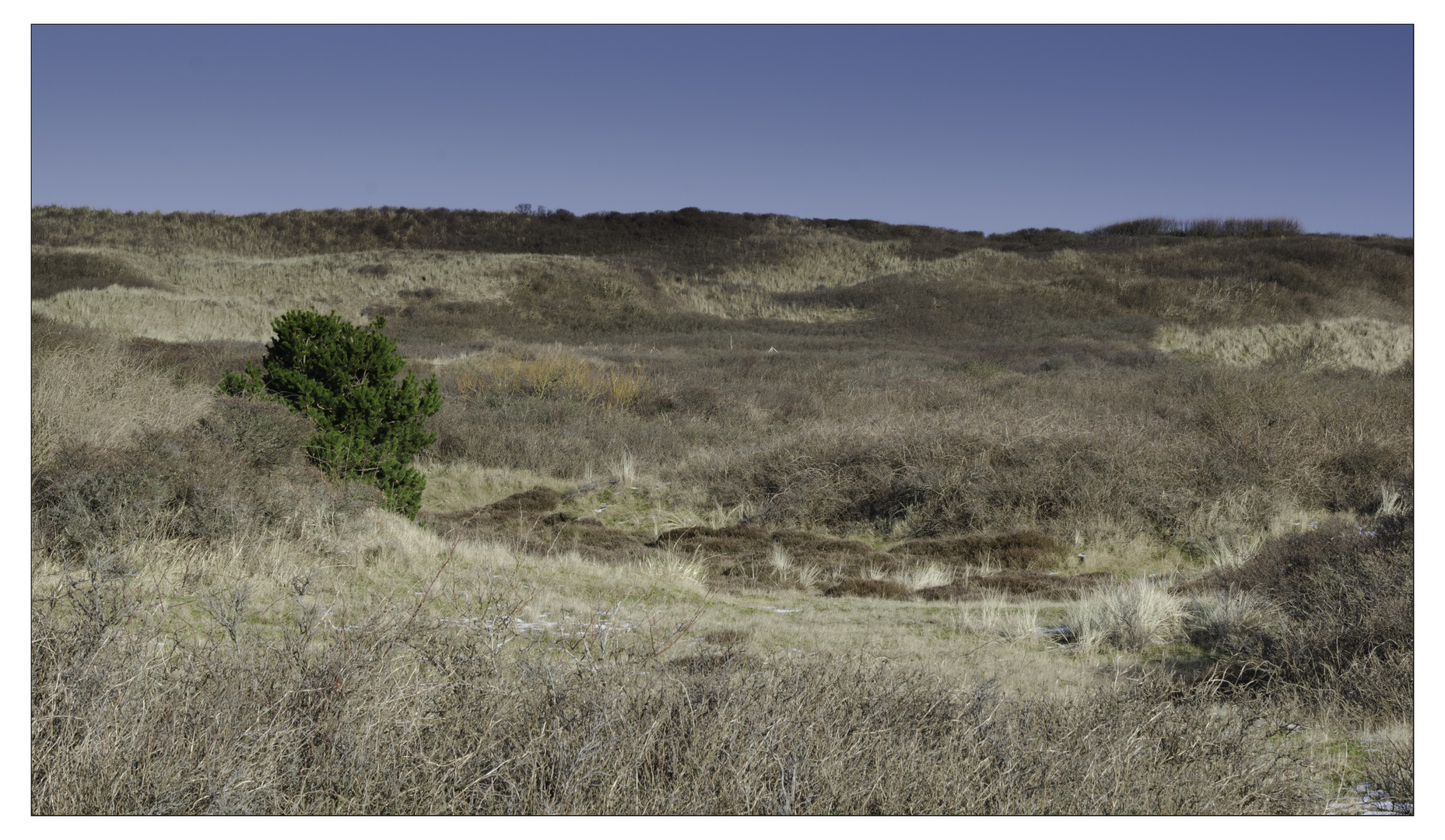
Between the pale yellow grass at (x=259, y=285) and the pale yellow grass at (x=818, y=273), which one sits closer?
the pale yellow grass at (x=259, y=285)

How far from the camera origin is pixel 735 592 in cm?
793

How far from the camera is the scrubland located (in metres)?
2.64

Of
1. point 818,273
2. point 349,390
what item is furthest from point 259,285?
point 349,390

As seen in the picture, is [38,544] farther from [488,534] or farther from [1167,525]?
[1167,525]

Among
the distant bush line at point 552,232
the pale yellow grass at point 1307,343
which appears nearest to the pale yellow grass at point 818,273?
the distant bush line at point 552,232

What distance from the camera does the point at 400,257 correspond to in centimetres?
5366

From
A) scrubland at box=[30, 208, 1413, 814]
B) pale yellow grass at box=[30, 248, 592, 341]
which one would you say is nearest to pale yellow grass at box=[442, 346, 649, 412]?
scrubland at box=[30, 208, 1413, 814]

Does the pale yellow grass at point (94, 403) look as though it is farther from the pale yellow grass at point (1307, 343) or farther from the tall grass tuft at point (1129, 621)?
the pale yellow grass at point (1307, 343)

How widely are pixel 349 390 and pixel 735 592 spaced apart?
5.77m

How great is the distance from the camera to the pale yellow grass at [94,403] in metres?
7.73

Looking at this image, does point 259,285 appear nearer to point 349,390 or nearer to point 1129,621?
point 349,390

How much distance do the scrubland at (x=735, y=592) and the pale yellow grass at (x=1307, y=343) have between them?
7.33 meters

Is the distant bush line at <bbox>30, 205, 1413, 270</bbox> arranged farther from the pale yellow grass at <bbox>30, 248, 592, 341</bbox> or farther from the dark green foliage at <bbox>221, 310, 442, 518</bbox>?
the dark green foliage at <bbox>221, 310, 442, 518</bbox>

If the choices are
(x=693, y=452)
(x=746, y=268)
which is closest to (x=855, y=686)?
(x=693, y=452)
